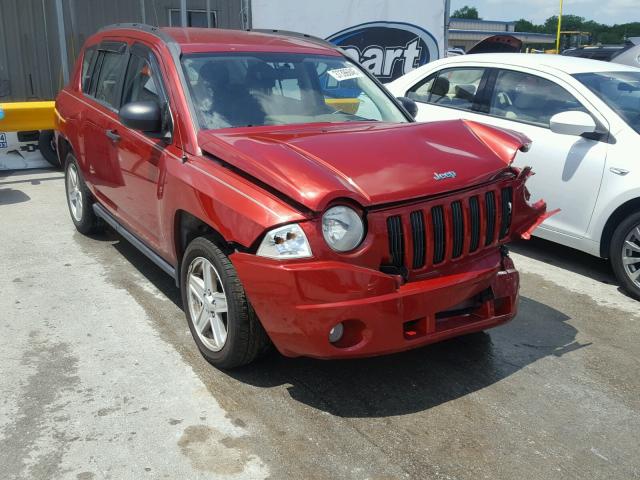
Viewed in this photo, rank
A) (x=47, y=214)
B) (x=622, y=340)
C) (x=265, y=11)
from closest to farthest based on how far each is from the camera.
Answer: (x=622, y=340), (x=47, y=214), (x=265, y=11)

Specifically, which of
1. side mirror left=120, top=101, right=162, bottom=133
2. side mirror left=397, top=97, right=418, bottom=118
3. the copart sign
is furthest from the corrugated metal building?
side mirror left=120, top=101, right=162, bottom=133

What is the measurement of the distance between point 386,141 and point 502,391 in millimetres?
1489

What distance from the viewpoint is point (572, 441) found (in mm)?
3156

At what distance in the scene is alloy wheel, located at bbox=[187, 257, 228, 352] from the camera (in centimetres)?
360

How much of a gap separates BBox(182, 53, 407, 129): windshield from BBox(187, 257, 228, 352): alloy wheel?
86 centimetres

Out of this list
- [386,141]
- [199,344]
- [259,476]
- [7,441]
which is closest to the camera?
[259,476]

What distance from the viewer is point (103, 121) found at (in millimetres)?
5051

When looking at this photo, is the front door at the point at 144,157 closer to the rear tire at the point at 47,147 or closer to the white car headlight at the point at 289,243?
the white car headlight at the point at 289,243

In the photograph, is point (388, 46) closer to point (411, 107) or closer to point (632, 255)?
point (411, 107)

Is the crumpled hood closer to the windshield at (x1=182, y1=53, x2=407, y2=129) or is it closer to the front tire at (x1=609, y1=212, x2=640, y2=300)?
the windshield at (x1=182, y1=53, x2=407, y2=129)

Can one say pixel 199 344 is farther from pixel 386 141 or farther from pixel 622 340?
pixel 622 340

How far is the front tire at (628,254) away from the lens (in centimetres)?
497

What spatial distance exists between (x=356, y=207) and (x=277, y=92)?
1.54 m

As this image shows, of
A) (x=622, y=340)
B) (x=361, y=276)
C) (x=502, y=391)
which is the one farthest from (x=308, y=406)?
(x=622, y=340)
